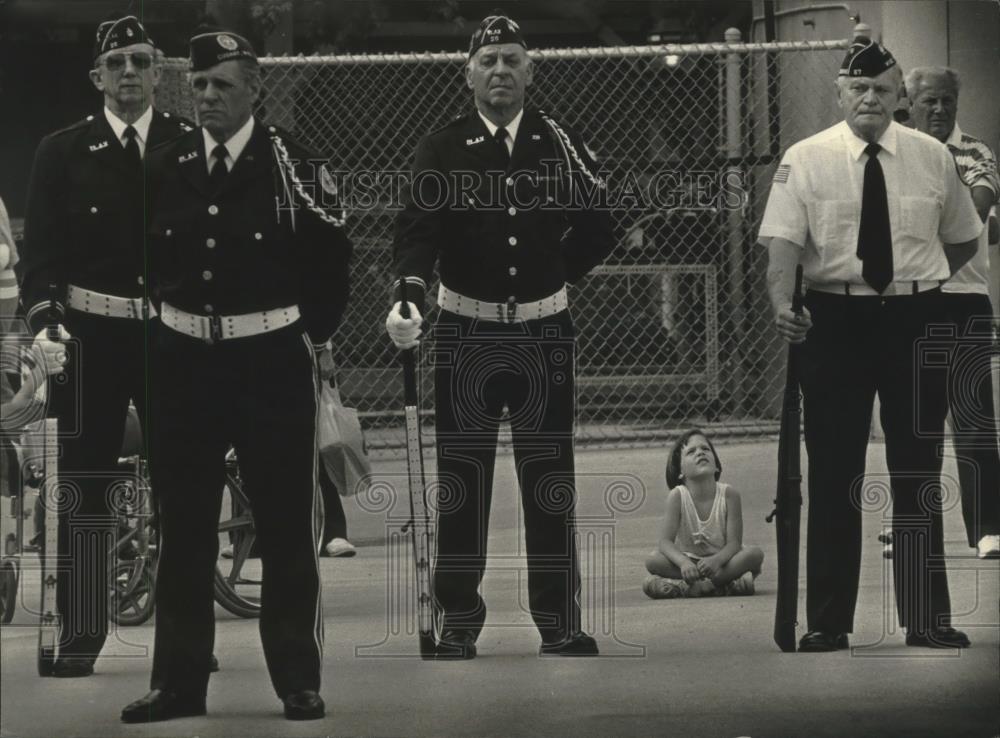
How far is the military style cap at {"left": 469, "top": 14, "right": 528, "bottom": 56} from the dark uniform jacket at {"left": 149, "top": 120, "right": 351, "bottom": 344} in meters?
0.67

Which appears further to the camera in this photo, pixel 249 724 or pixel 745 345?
pixel 745 345

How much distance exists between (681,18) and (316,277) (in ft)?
5.14

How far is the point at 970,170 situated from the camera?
5750mm

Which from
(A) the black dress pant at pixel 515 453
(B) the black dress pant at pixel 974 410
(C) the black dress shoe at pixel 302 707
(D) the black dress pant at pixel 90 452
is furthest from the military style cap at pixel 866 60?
(C) the black dress shoe at pixel 302 707

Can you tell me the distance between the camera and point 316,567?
536 centimetres

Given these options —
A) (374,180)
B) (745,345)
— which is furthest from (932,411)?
(374,180)

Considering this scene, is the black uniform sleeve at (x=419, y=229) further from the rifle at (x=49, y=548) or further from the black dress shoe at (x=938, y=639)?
the black dress shoe at (x=938, y=639)

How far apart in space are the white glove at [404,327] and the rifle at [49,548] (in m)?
1.07

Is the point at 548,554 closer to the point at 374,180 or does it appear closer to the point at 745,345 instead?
the point at 745,345

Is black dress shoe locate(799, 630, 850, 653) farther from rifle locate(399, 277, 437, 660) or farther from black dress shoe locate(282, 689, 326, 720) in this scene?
black dress shoe locate(282, 689, 326, 720)

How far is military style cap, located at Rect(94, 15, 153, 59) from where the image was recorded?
5371 mm

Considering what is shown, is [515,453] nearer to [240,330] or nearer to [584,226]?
[584,226]

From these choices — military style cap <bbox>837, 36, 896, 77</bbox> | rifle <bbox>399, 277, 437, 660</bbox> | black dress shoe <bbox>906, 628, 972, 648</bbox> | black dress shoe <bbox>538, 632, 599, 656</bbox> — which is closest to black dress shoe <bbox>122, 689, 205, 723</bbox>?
rifle <bbox>399, 277, 437, 660</bbox>

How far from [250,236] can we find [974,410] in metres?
2.48
